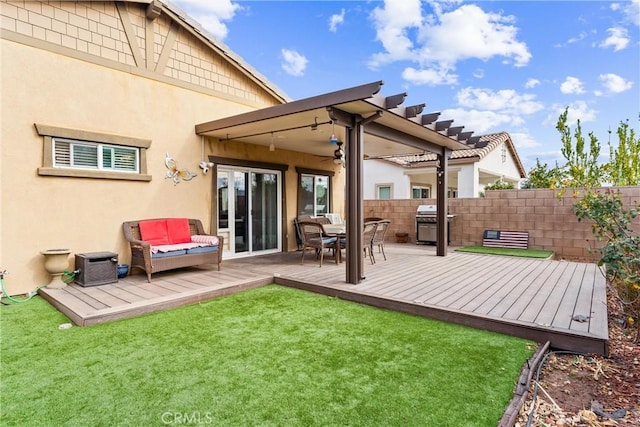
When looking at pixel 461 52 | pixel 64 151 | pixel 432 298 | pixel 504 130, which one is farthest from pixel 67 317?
pixel 504 130

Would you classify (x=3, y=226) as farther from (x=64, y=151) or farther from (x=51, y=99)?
(x=51, y=99)

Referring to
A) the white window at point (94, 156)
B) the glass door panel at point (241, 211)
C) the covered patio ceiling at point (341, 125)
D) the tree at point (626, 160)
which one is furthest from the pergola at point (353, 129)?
the tree at point (626, 160)

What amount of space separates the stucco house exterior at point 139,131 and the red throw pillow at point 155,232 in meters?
0.26

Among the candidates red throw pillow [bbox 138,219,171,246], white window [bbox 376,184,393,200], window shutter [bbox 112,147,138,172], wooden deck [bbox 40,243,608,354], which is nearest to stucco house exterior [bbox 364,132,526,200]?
white window [bbox 376,184,393,200]

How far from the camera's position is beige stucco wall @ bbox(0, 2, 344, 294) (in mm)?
4762

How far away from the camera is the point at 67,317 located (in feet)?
13.3

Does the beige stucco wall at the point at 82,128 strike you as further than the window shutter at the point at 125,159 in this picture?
No

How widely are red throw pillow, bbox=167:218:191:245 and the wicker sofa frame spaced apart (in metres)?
0.50

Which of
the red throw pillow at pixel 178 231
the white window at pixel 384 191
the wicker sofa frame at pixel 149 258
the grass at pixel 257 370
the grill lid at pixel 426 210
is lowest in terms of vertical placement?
the grass at pixel 257 370

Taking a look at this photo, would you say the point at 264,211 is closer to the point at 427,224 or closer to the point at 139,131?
the point at 139,131

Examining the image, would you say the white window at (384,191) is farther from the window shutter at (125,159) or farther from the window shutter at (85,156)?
the window shutter at (85,156)

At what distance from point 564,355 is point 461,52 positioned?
11873mm

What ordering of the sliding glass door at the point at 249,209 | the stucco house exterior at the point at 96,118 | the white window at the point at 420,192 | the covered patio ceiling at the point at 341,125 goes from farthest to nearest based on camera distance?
the white window at the point at 420,192 < the sliding glass door at the point at 249,209 < the stucco house exterior at the point at 96,118 < the covered patio ceiling at the point at 341,125

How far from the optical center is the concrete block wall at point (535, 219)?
25.5 feet
